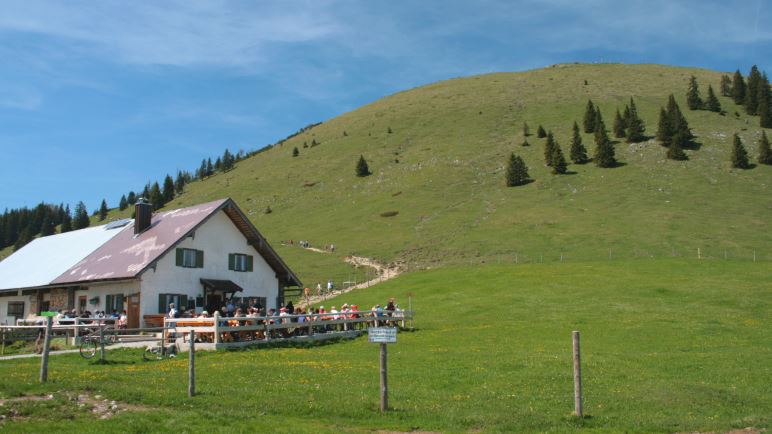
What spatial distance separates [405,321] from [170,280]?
14.1 m

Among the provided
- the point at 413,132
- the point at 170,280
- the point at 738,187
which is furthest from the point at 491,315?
the point at 413,132

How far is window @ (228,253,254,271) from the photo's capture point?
4181cm

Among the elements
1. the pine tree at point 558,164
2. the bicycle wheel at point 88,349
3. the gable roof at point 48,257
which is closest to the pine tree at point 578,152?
the pine tree at point 558,164

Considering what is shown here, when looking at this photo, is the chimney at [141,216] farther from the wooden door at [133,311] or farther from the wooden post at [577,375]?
the wooden post at [577,375]

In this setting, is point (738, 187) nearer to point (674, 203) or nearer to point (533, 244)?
point (674, 203)

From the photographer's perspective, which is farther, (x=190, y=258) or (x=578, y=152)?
(x=578, y=152)

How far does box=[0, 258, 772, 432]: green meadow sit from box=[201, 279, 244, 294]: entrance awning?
11751mm

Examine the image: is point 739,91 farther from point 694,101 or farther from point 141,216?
point 141,216

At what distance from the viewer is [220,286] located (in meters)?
39.8

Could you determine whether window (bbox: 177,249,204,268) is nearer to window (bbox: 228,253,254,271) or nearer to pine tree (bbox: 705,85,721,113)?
window (bbox: 228,253,254,271)

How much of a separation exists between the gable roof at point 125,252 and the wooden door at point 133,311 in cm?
139

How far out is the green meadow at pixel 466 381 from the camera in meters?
12.5

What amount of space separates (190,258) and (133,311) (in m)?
4.71

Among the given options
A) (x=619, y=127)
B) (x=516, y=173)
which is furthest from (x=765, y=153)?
(x=516, y=173)
